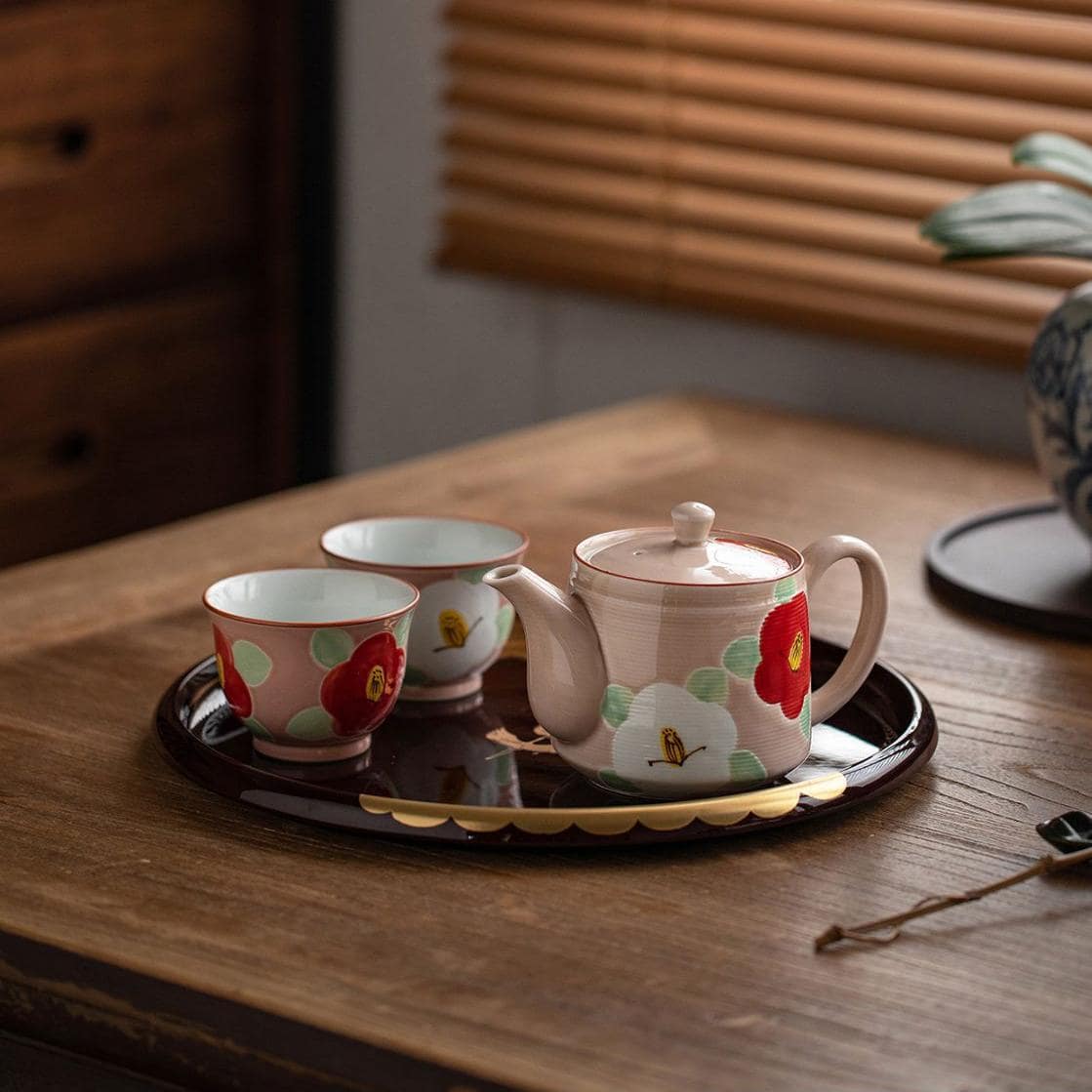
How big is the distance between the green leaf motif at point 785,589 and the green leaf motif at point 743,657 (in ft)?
0.07

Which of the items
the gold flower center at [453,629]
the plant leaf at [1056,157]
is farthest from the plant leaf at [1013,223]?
the gold flower center at [453,629]

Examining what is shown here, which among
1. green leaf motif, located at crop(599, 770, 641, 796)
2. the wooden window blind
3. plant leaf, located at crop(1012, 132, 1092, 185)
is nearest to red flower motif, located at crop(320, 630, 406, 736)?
green leaf motif, located at crop(599, 770, 641, 796)

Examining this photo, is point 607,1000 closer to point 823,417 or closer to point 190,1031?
point 190,1031

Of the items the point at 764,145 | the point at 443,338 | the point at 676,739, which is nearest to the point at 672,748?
the point at 676,739

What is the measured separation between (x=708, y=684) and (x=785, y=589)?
5 cm

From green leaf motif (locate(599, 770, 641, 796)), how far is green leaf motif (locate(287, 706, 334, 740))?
12cm

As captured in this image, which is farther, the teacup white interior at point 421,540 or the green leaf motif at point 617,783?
the teacup white interior at point 421,540

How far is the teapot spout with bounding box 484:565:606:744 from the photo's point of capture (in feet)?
2.23

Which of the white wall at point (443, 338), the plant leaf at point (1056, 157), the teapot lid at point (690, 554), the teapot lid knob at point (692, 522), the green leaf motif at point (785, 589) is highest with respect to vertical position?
the plant leaf at point (1056, 157)

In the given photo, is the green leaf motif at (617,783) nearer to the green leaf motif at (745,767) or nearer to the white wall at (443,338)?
the green leaf motif at (745,767)

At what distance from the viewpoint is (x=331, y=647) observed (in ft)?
2.29

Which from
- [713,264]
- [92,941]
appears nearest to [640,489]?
[713,264]

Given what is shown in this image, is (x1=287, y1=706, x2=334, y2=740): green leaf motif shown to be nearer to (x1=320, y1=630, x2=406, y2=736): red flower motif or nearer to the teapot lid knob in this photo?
(x1=320, y1=630, x2=406, y2=736): red flower motif

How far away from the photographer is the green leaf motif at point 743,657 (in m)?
0.66
